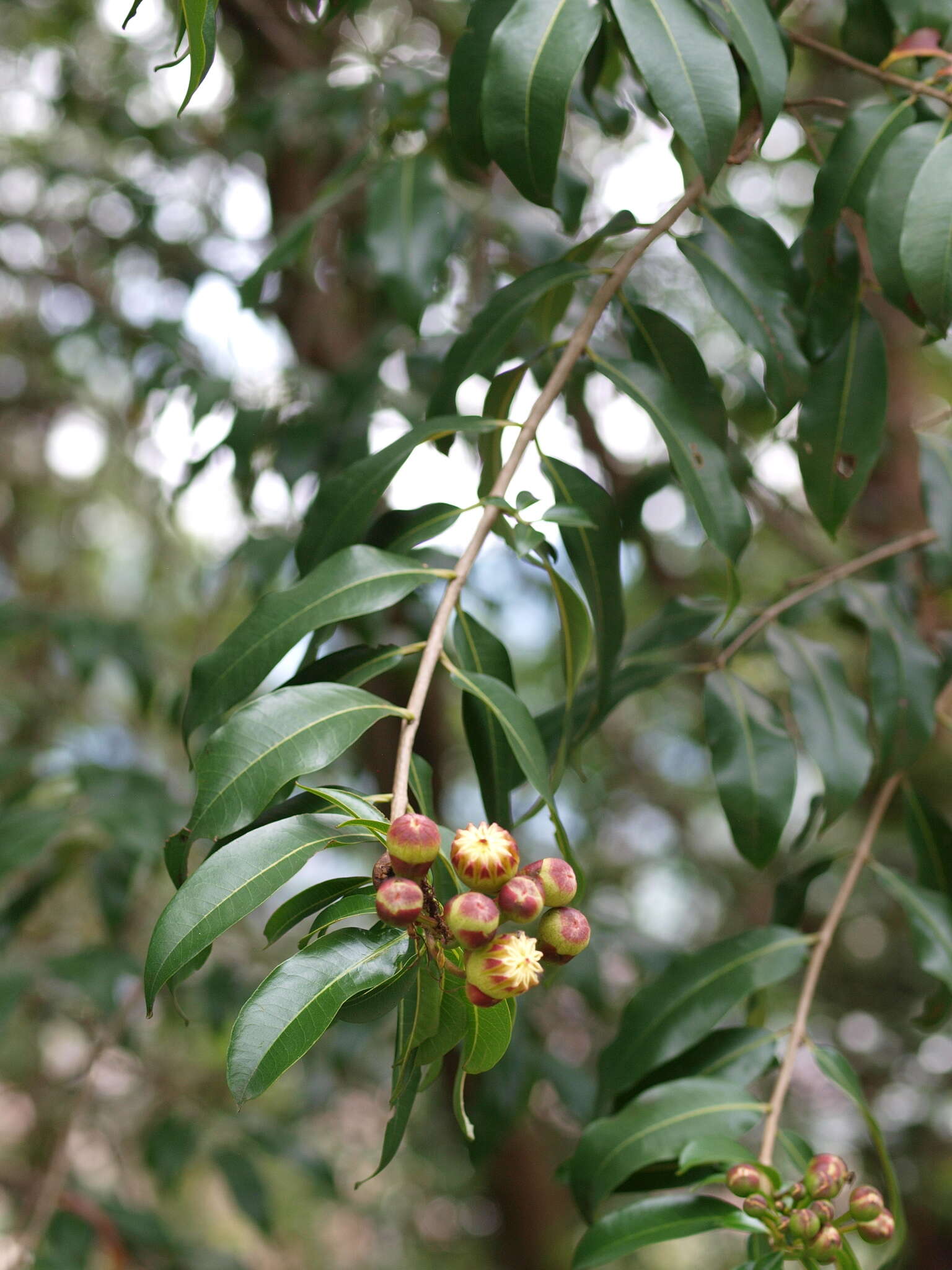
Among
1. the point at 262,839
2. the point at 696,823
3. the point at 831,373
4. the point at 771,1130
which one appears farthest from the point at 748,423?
the point at 696,823

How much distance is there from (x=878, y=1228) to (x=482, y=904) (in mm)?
368

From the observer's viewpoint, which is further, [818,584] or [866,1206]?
[818,584]

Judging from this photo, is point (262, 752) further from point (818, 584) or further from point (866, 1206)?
point (818, 584)

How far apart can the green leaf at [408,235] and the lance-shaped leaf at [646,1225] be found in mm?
760

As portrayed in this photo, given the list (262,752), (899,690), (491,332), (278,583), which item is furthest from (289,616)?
(278,583)

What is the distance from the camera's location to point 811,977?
81cm

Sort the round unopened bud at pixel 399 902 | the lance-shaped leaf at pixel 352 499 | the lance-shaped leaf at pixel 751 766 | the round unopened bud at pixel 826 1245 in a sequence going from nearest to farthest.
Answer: the round unopened bud at pixel 399 902, the round unopened bud at pixel 826 1245, the lance-shaped leaf at pixel 352 499, the lance-shaped leaf at pixel 751 766

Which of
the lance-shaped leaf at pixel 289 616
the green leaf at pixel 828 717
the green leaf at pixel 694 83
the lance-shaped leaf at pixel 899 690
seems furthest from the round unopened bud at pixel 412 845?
the lance-shaped leaf at pixel 899 690

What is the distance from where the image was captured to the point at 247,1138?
1.70 m

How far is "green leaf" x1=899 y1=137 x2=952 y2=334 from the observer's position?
2.12 feet

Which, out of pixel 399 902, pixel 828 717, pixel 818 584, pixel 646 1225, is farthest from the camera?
pixel 818 584

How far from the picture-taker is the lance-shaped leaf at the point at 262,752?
1.58ft

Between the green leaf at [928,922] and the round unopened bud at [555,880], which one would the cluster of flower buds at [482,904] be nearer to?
the round unopened bud at [555,880]

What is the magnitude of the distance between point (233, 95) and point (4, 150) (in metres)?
0.77
